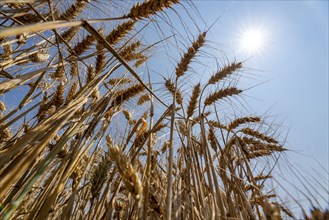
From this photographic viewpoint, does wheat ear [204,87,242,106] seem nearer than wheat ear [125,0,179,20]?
No

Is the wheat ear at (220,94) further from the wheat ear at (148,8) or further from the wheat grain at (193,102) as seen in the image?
the wheat ear at (148,8)

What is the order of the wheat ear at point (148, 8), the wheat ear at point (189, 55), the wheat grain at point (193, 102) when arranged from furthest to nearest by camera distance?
the wheat grain at point (193, 102), the wheat ear at point (189, 55), the wheat ear at point (148, 8)

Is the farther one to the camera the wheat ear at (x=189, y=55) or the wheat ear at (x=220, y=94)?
the wheat ear at (x=220, y=94)

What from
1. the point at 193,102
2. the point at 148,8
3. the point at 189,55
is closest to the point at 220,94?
the point at 193,102

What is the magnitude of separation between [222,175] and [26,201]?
140 cm

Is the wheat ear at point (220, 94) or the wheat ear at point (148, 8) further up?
the wheat ear at point (220, 94)

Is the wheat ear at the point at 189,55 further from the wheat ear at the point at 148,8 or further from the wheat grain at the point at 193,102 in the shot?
the wheat ear at the point at 148,8

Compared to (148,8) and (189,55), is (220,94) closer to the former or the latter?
(189,55)

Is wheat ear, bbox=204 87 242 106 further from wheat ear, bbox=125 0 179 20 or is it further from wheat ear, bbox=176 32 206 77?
wheat ear, bbox=125 0 179 20

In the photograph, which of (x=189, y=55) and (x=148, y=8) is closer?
(x=148, y=8)

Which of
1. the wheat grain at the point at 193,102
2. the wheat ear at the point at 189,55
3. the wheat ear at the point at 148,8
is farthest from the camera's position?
the wheat grain at the point at 193,102

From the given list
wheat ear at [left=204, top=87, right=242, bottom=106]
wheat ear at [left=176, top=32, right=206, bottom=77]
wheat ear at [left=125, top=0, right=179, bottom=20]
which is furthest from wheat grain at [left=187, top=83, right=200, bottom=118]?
wheat ear at [left=125, top=0, right=179, bottom=20]

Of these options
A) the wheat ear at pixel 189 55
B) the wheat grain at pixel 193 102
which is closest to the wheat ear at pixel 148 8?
the wheat ear at pixel 189 55

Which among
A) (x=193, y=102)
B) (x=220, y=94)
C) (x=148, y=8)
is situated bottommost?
(x=148, y=8)
